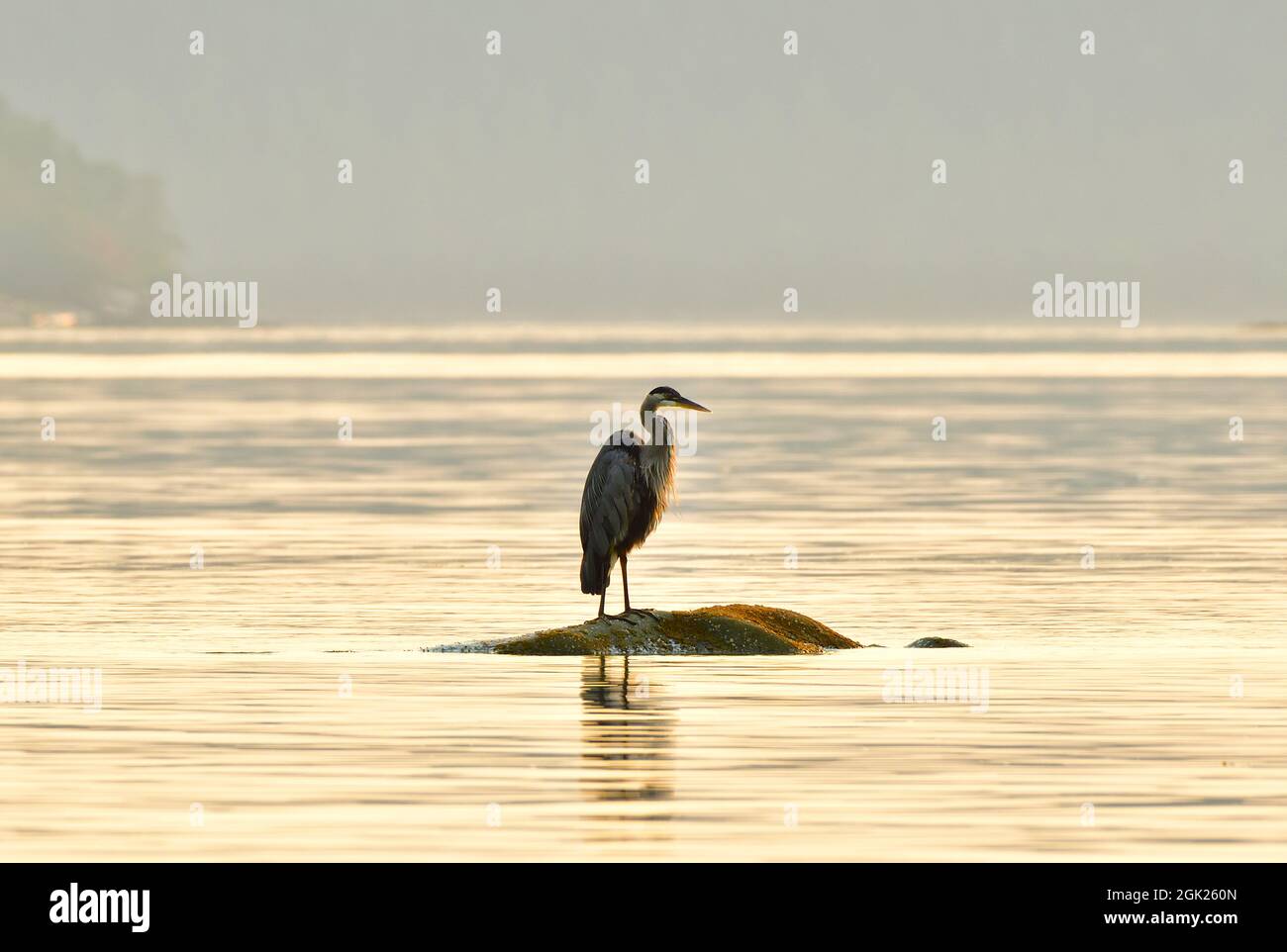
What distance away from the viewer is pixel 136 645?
911 inches

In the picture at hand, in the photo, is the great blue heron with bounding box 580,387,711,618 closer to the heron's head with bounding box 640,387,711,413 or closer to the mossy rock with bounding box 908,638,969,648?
the heron's head with bounding box 640,387,711,413

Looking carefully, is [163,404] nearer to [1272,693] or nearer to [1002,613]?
[1002,613]

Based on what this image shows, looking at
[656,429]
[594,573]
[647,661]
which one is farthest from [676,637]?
[656,429]

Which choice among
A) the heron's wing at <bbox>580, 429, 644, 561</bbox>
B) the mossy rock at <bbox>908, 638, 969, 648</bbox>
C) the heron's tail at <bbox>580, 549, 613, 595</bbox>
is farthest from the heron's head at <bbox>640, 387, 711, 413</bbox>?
the mossy rock at <bbox>908, 638, 969, 648</bbox>

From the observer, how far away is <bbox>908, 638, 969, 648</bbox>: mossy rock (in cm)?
2305

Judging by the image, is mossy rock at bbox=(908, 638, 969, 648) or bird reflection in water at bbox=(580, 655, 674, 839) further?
mossy rock at bbox=(908, 638, 969, 648)

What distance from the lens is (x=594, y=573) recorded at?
76.2 feet

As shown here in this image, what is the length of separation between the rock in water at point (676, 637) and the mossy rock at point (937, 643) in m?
0.95

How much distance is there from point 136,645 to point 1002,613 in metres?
8.80

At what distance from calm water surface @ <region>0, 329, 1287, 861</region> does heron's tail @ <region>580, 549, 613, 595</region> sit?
136cm

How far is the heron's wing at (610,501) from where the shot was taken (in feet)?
75.6

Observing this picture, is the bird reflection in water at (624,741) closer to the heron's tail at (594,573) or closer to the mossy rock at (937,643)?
the heron's tail at (594,573)
